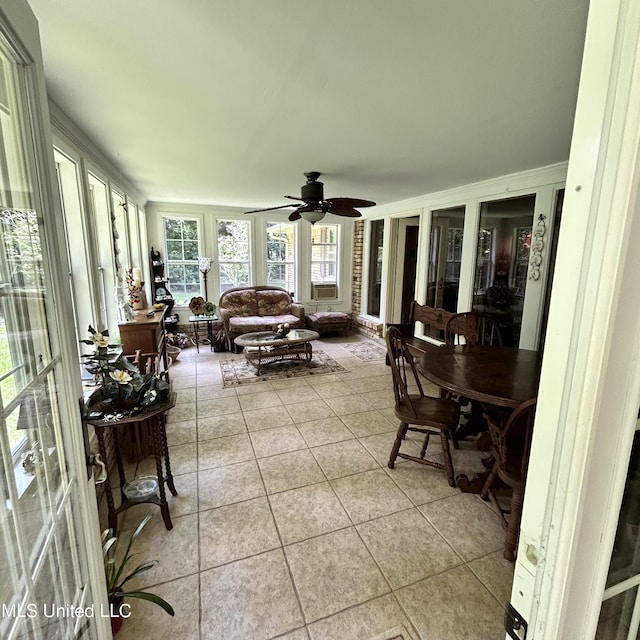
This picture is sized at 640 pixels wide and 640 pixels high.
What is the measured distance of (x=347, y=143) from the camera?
2631mm

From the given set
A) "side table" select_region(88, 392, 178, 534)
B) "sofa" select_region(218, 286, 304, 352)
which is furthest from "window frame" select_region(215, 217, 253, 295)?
"side table" select_region(88, 392, 178, 534)

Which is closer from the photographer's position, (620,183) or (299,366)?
(620,183)

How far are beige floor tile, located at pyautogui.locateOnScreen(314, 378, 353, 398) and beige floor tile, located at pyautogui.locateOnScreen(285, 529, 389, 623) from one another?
1942 mm

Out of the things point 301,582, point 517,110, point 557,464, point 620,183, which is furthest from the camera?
point 517,110

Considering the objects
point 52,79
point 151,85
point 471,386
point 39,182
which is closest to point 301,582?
point 471,386

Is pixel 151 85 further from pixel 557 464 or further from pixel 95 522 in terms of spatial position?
pixel 557 464

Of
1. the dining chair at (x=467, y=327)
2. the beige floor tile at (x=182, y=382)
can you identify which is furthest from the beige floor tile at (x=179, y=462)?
the dining chair at (x=467, y=327)

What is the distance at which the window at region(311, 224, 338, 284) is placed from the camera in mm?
6816

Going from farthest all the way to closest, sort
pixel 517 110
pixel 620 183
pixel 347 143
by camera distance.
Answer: pixel 347 143
pixel 517 110
pixel 620 183

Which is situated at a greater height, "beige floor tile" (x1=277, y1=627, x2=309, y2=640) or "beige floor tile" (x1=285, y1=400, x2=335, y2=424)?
"beige floor tile" (x1=285, y1=400, x2=335, y2=424)

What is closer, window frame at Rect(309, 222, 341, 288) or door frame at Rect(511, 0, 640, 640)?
door frame at Rect(511, 0, 640, 640)

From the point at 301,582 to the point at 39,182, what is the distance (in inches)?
75.4

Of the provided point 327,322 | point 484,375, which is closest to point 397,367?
point 484,375

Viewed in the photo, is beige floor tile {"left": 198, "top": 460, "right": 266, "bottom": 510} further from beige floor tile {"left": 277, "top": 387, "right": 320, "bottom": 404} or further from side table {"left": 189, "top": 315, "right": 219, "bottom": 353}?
side table {"left": 189, "top": 315, "right": 219, "bottom": 353}
